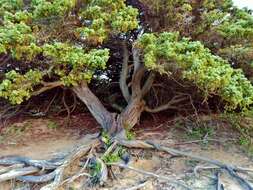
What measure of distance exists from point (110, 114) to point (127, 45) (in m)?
1.19

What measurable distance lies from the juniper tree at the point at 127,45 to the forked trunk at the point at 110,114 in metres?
0.02

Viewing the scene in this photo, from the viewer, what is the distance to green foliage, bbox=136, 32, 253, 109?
461 centimetres

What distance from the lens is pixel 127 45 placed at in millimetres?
6449

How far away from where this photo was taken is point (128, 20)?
5.14 m

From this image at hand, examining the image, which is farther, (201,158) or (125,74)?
(125,74)

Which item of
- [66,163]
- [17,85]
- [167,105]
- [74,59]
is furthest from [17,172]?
[167,105]

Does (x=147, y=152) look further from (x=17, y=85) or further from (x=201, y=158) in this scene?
(x=17, y=85)

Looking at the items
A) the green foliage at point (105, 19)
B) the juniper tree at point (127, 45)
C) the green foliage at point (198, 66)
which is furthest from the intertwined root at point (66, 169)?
the green foliage at point (105, 19)

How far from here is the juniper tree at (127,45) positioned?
479 centimetres

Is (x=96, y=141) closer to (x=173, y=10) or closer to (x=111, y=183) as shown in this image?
(x=111, y=183)

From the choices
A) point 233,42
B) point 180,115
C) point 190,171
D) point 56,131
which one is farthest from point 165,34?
point 56,131

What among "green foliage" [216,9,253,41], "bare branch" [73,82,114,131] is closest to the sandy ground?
"bare branch" [73,82,114,131]

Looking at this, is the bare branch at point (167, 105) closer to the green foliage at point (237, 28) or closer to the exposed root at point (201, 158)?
the exposed root at point (201, 158)

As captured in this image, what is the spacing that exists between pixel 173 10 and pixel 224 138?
219 cm
